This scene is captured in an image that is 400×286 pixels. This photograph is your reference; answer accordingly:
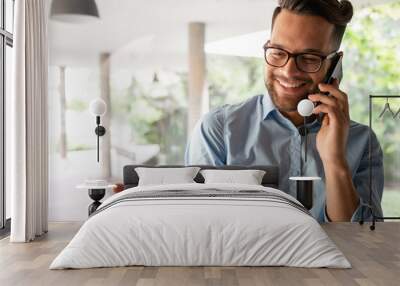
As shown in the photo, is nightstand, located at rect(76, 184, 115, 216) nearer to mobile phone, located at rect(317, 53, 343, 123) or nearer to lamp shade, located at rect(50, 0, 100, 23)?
lamp shade, located at rect(50, 0, 100, 23)

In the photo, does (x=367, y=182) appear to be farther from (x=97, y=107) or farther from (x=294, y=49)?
(x=97, y=107)

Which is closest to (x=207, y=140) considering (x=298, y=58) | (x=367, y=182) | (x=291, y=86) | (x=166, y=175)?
(x=166, y=175)

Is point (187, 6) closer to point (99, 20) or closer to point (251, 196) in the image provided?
point (99, 20)

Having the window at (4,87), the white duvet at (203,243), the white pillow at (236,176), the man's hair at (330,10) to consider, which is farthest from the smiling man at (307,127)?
the white duvet at (203,243)

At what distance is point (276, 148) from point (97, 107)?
6.55 feet

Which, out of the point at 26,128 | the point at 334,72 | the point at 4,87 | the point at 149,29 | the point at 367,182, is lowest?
the point at 367,182

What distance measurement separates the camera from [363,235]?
6.18 meters

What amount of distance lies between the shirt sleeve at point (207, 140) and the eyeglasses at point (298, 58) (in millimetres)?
787

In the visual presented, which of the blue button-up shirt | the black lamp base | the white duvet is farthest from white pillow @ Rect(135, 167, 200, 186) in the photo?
the white duvet

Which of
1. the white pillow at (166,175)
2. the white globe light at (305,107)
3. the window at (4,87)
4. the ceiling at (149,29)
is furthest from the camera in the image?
the ceiling at (149,29)

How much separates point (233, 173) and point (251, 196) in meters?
1.50

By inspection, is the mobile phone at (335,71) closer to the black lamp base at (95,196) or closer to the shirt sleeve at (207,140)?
the shirt sleeve at (207,140)

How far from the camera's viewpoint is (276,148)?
22.9 ft

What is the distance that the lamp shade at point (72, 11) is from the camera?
278 inches
